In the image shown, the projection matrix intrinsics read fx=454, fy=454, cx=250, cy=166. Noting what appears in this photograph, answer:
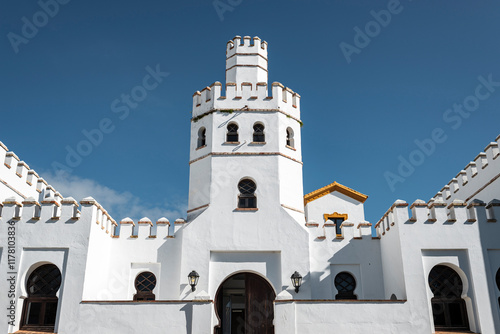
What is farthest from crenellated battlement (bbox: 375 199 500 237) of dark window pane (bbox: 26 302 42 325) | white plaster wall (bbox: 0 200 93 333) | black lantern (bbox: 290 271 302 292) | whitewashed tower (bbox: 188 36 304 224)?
dark window pane (bbox: 26 302 42 325)

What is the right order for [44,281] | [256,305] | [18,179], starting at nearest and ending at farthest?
[44,281]
[256,305]
[18,179]

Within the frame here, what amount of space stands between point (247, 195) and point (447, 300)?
720cm

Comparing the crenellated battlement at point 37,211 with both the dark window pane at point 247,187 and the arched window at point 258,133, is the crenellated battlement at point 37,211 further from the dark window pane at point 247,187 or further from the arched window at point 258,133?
the arched window at point 258,133

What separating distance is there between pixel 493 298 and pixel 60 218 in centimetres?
1321

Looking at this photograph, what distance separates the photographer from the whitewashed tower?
639 inches

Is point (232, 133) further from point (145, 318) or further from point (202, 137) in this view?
point (145, 318)

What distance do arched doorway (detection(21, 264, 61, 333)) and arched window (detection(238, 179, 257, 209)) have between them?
632 cm

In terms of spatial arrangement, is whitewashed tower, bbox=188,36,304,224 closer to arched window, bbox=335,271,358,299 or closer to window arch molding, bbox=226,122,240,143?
window arch molding, bbox=226,122,240,143

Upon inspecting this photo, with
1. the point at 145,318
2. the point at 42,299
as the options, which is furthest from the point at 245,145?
the point at 42,299

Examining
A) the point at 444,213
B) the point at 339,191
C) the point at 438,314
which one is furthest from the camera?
the point at 339,191

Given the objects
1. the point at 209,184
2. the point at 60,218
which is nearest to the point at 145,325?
the point at 60,218

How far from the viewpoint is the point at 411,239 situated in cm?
1391

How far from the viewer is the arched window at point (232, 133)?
17.2 m

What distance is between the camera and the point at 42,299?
44.2ft
